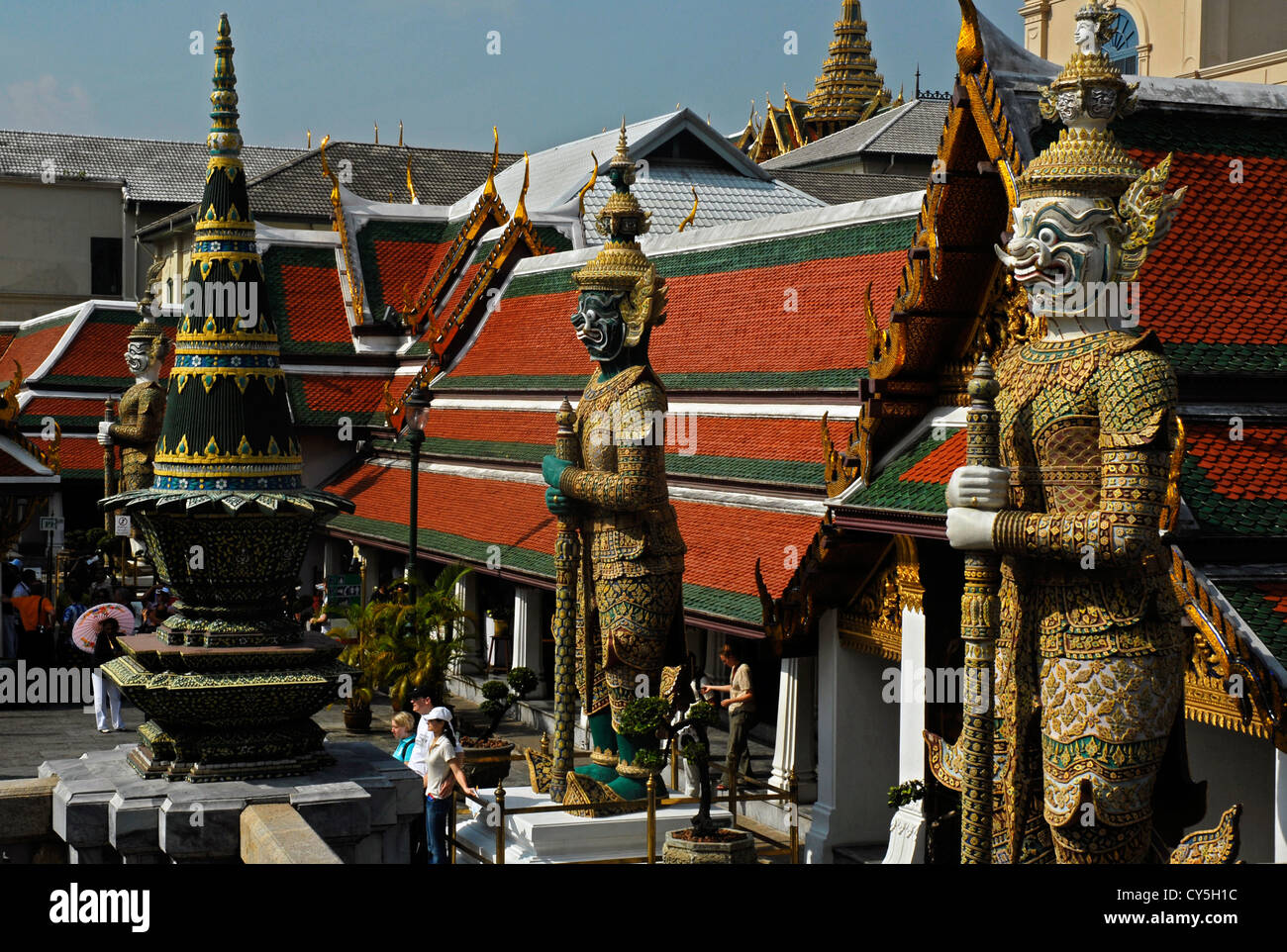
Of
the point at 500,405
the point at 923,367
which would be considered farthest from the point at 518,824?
the point at 500,405

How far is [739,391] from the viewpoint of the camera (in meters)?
21.0

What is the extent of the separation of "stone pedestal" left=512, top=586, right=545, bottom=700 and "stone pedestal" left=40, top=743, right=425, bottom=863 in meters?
15.2

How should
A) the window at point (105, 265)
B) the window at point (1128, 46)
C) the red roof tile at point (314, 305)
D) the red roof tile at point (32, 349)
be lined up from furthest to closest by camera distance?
the window at point (105, 265) < the window at point (1128, 46) < the red roof tile at point (32, 349) < the red roof tile at point (314, 305)

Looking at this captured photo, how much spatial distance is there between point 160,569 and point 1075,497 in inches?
186

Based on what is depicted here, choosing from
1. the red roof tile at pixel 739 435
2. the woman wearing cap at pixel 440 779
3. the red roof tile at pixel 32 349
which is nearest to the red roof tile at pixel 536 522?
the red roof tile at pixel 739 435

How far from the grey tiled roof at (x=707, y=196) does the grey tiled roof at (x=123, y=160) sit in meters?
25.1

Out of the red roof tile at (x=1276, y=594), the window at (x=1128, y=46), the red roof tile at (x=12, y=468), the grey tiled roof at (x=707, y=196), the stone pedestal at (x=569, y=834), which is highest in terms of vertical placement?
the window at (x=1128, y=46)

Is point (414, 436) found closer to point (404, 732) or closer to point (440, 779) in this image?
point (404, 732)

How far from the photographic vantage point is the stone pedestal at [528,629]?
79.6 feet

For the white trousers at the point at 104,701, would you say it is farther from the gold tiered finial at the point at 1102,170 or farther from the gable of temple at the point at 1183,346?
the gold tiered finial at the point at 1102,170

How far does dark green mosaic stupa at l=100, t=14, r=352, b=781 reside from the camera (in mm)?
8656

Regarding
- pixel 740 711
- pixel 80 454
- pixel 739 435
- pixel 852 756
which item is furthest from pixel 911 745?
pixel 80 454

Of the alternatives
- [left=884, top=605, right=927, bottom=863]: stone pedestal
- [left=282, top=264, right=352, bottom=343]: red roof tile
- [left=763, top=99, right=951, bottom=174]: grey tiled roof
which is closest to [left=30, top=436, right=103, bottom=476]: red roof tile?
[left=282, top=264, right=352, bottom=343]: red roof tile
